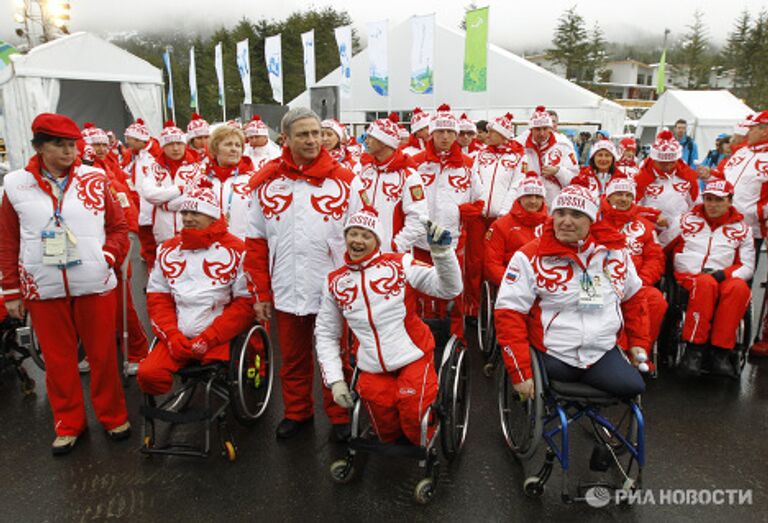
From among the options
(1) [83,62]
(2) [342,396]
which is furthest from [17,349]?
(1) [83,62]

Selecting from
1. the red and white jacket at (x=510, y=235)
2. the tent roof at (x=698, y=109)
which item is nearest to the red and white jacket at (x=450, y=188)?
the red and white jacket at (x=510, y=235)

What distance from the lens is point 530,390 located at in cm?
269

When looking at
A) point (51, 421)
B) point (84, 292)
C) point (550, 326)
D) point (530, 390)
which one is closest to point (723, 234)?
point (550, 326)

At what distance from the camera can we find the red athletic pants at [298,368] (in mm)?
3246

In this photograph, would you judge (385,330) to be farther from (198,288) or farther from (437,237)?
(198,288)

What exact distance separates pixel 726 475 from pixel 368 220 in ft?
8.03

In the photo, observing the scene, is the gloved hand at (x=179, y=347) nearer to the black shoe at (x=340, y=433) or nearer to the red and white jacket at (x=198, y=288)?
the red and white jacket at (x=198, y=288)

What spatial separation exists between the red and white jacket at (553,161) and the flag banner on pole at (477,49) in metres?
9.33

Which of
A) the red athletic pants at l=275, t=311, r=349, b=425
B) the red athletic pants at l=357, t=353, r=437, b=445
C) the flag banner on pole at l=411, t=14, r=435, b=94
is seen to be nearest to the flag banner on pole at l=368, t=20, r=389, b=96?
the flag banner on pole at l=411, t=14, r=435, b=94

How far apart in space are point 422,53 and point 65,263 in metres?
14.1

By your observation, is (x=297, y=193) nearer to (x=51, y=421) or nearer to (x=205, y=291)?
(x=205, y=291)

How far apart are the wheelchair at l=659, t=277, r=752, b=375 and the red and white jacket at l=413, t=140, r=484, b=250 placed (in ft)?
5.60

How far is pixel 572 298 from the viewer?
2.81 meters

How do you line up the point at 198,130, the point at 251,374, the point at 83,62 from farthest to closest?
the point at 83,62
the point at 198,130
the point at 251,374
